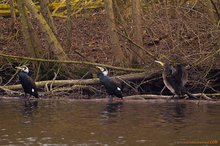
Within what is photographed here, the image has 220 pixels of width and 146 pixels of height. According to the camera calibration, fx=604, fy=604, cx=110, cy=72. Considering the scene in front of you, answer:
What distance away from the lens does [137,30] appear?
21.4 m

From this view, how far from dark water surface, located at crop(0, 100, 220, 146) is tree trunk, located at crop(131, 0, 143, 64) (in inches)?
138

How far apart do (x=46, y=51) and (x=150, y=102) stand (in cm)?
636

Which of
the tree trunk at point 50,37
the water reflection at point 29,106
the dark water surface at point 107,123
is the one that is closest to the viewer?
the dark water surface at point 107,123

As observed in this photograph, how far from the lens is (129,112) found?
16031mm

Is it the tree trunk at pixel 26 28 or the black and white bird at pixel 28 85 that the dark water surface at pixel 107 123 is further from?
the tree trunk at pixel 26 28

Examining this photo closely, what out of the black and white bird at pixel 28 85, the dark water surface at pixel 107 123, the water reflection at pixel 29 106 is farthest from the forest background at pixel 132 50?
the dark water surface at pixel 107 123

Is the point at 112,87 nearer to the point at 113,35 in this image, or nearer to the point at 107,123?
the point at 113,35

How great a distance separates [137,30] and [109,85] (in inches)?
107

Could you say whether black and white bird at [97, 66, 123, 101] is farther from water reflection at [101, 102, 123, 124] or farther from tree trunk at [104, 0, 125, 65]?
tree trunk at [104, 0, 125, 65]

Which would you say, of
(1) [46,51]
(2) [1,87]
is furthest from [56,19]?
(2) [1,87]

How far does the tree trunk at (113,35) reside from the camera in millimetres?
21156

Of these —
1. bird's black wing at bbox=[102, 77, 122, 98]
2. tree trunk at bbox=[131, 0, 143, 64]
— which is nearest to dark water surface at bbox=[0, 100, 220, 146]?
bird's black wing at bbox=[102, 77, 122, 98]

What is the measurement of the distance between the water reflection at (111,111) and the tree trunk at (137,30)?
3.37 metres

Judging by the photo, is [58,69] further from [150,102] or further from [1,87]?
[150,102]
